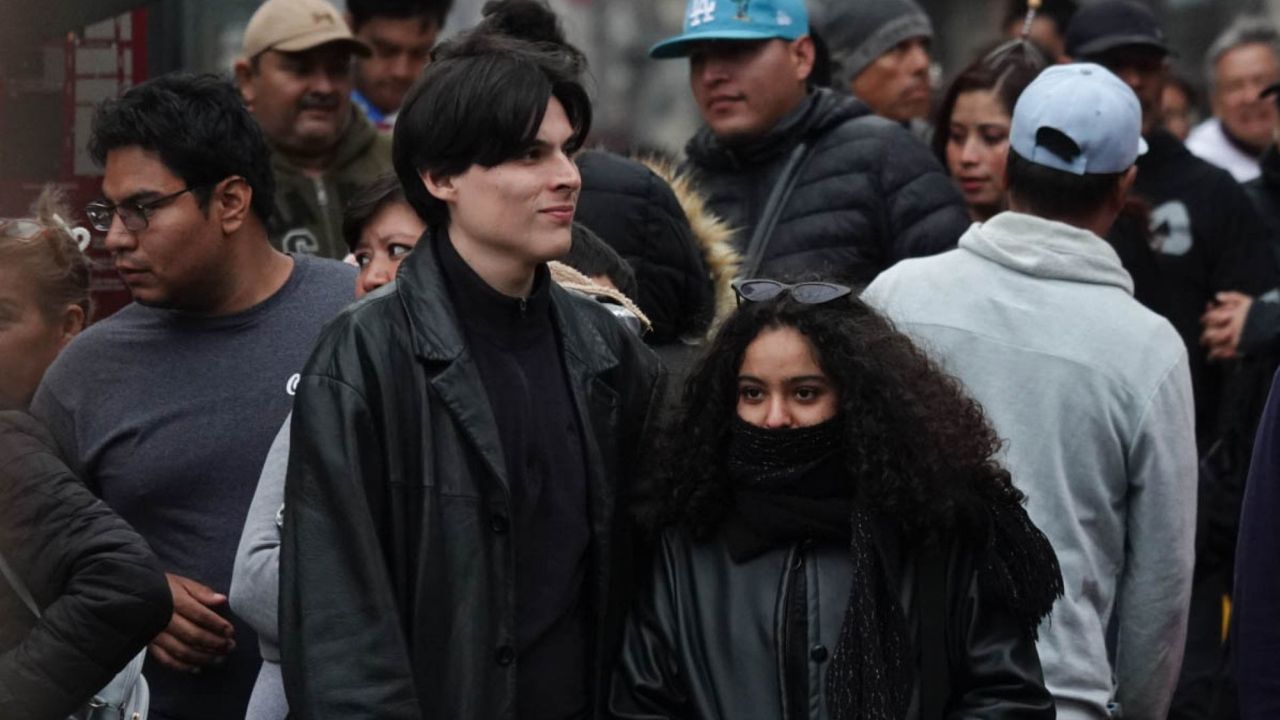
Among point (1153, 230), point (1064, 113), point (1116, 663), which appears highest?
point (1064, 113)

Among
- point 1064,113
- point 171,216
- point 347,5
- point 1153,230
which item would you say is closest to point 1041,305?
point 1064,113

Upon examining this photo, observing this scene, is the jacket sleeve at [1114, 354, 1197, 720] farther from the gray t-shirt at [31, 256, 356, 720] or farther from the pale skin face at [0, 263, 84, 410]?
the pale skin face at [0, 263, 84, 410]

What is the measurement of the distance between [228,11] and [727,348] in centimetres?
410

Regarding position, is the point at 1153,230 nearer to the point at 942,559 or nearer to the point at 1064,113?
the point at 1064,113

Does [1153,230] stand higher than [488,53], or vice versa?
[488,53]

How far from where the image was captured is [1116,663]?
4.97 metres

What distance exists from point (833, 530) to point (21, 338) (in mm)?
1822

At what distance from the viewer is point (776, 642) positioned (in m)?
4.04

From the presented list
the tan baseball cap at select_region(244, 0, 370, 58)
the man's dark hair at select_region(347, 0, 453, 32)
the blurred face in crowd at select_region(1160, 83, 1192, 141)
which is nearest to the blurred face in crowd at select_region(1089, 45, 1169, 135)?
the man's dark hair at select_region(347, 0, 453, 32)

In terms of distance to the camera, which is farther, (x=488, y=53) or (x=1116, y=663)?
(x=1116, y=663)

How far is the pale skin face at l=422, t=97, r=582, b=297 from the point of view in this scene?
4027mm

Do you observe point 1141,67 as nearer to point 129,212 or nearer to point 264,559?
point 129,212

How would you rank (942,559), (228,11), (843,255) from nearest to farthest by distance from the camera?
1. (942,559)
2. (843,255)
3. (228,11)

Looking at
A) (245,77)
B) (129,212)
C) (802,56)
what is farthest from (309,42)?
(129,212)
